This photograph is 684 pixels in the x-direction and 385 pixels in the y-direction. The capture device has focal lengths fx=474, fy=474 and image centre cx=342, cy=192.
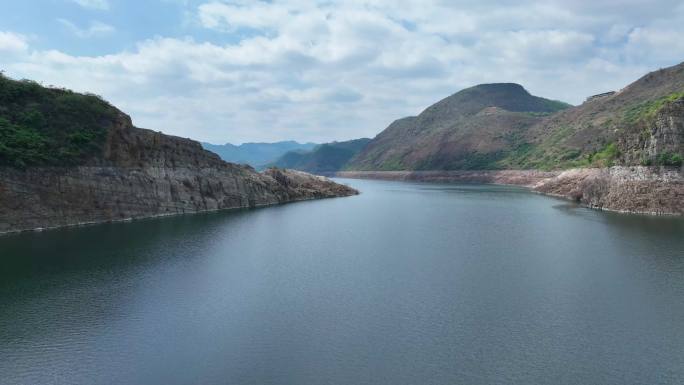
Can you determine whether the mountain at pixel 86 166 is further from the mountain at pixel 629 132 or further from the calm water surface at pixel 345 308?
the mountain at pixel 629 132

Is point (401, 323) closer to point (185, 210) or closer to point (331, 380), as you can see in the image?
point (331, 380)

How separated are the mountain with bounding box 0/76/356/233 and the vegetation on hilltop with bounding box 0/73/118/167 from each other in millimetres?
142

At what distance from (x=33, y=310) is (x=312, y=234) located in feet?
133

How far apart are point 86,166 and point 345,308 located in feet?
204

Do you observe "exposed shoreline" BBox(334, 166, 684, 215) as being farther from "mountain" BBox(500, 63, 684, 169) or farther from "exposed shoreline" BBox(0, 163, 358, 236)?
"exposed shoreline" BBox(0, 163, 358, 236)

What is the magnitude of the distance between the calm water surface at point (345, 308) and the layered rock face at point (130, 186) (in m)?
6.15

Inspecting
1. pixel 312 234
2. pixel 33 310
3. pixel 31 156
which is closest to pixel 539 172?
pixel 312 234

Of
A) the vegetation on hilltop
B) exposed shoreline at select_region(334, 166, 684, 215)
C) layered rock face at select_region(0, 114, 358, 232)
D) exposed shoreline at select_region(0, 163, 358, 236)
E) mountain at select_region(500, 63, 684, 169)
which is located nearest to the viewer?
exposed shoreline at select_region(0, 163, 358, 236)

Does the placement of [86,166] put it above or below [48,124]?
below

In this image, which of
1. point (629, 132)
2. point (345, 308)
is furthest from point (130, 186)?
point (629, 132)

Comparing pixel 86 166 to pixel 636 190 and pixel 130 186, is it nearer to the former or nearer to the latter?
pixel 130 186

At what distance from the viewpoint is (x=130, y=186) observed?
8406 centimetres

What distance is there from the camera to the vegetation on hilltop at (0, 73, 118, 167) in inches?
2805

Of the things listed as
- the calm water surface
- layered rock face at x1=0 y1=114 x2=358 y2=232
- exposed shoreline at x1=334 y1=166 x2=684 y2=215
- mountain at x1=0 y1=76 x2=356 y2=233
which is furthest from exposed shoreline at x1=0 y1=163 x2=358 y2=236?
exposed shoreline at x1=334 y1=166 x2=684 y2=215
